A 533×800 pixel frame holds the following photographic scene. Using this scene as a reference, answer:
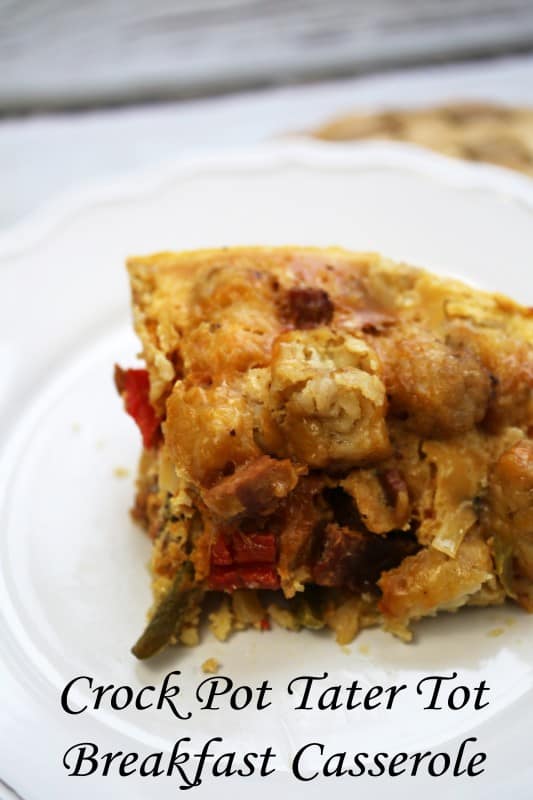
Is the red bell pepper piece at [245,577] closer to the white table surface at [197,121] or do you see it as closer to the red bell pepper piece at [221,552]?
the red bell pepper piece at [221,552]

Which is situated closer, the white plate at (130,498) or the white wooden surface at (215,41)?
the white plate at (130,498)

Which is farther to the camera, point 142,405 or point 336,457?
point 142,405

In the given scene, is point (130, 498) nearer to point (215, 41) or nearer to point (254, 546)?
point (254, 546)

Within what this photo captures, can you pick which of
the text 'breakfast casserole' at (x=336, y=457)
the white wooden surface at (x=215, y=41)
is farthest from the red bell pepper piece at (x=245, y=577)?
the white wooden surface at (x=215, y=41)

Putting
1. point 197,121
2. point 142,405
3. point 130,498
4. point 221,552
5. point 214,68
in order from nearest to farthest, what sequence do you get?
1. point 221,552
2. point 142,405
3. point 130,498
4. point 197,121
5. point 214,68

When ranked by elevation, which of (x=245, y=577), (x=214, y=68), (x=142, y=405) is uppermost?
(x=214, y=68)

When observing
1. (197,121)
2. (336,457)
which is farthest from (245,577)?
(197,121)

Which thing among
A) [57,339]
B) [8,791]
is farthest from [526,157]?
[8,791]
